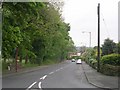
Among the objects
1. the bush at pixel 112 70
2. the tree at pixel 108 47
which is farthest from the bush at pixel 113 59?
the tree at pixel 108 47

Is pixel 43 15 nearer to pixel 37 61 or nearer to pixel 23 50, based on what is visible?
pixel 23 50

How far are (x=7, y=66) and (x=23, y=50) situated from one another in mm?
3938

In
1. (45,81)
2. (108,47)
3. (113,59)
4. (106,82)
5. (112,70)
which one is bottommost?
(45,81)

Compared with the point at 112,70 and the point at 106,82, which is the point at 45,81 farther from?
the point at 112,70

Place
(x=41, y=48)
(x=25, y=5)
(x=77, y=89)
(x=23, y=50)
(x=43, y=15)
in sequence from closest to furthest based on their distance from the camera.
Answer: (x=77, y=89) → (x=25, y=5) → (x=43, y=15) → (x=23, y=50) → (x=41, y=48)

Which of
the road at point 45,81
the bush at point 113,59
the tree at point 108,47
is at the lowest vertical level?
the road at point 45,81

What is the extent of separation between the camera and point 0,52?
3400 centimetres

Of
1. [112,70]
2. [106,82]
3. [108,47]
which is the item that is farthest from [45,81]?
[108,47]

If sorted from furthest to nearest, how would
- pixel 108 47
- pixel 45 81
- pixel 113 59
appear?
pixel 108 47, pixel 113 59, pixel 45 81

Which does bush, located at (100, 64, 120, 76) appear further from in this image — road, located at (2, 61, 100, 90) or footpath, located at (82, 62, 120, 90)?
road, located at (2, 61, 100, 90)

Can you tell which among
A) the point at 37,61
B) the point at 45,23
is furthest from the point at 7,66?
the point at 37,61

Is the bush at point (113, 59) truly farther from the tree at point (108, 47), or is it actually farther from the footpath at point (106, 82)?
the tree at point (108, 47)

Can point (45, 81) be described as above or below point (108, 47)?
below

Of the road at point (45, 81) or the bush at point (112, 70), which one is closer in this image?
the road at point (45, 81)
